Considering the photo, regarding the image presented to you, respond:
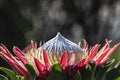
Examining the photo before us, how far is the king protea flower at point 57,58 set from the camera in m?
3.06

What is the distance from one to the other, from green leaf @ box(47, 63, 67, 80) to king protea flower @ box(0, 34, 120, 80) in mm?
38

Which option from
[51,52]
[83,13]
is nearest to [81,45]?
[51,52]

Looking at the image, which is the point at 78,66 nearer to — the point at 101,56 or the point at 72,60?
the point at 72,60

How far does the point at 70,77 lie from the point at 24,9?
13672 mm

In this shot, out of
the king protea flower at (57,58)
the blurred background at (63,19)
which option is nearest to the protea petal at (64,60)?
the king protea flower at (57,58)

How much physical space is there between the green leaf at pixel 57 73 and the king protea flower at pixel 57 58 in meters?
0.04

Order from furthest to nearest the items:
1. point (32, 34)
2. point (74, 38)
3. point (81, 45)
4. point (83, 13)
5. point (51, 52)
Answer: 1. point (83, 13)
2. point (74, 38)
3. point (32, 34)
4. point (81, 45)
5. point (51, 52)

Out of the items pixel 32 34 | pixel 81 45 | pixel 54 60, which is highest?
pixel 32 34

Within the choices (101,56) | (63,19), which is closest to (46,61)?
(101,56)

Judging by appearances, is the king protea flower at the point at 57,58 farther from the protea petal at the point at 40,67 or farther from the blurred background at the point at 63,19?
the blurred background at the point at 63,19

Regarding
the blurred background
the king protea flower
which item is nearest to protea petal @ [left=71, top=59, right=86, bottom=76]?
the king protea flower

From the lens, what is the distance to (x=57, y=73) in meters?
2.97

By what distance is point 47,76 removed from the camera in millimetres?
3066

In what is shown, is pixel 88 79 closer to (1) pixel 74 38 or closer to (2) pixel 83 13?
(1) pixel 74 38
